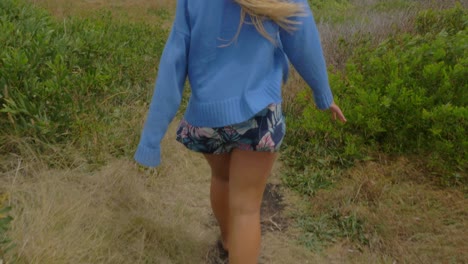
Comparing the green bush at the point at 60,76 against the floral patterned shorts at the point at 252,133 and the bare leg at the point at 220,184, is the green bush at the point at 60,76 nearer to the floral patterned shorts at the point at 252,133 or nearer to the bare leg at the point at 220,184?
the bare leg at the point at 220,184

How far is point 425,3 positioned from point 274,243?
20.7ft

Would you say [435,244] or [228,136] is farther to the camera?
[435,244]

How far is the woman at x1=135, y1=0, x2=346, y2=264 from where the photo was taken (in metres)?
1.71

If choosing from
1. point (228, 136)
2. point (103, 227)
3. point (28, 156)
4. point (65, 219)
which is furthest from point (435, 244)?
point (28, 156)

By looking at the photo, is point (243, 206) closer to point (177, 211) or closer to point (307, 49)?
point (307, 49)

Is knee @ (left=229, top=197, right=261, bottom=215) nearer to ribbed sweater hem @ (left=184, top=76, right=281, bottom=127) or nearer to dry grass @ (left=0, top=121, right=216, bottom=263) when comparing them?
ribbed sweater hem @ (left=184, top=76, right=281, bottom=127)

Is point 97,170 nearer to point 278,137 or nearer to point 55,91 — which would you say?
point 55,91

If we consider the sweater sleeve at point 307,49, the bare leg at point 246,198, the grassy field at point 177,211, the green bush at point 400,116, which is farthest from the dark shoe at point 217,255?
the sweater sleeve at point 307,49

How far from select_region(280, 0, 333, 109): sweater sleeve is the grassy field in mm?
1181

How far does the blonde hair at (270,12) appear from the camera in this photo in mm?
1616

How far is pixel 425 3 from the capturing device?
7.56 m

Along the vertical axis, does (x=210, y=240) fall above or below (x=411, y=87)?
below

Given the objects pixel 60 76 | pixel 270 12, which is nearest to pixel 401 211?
pixel 270 12

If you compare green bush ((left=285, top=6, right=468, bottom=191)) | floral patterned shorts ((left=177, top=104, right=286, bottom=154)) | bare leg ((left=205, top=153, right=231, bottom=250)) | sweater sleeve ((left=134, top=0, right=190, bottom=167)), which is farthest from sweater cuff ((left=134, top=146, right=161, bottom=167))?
green bush ((left=285, top=6, right=468, bottom=191))
